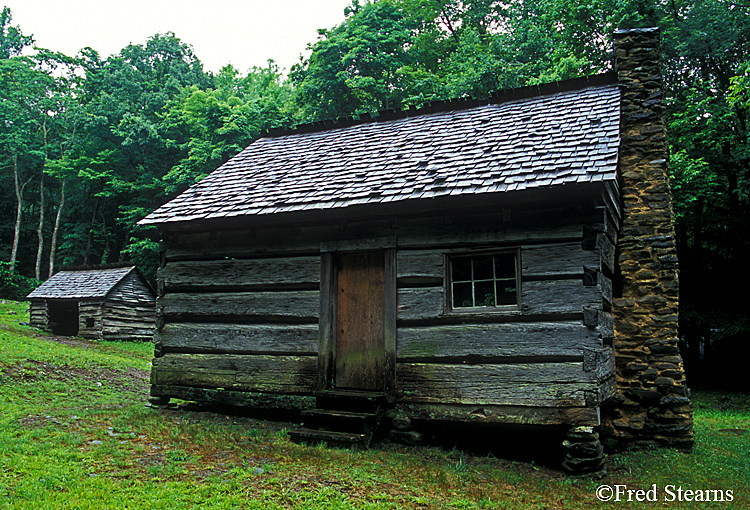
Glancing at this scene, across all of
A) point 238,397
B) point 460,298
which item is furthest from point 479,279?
point 238,397

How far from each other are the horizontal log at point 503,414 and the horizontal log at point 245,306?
2.07 m

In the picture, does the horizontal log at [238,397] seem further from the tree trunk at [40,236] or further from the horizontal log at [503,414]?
the tree trunk at [40,236]

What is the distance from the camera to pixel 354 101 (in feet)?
87.3

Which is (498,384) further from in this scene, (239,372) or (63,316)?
(63,316)

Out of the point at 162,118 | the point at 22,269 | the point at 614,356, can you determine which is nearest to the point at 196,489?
the point at 614,356

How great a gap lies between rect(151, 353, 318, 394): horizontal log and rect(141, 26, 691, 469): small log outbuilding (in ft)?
0.08

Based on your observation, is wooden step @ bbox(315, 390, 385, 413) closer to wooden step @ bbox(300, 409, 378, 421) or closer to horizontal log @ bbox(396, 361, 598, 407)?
wooden step @ bbox(300, 409, 378, 421)

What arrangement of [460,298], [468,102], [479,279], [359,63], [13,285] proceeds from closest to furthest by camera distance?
[479,279], [460,298], [468,102], [359,63], [13,285]

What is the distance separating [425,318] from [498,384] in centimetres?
129

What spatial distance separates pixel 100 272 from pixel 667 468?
21.5 m

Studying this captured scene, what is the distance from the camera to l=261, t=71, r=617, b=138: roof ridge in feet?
31.8

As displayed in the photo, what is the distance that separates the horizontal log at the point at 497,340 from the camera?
6.52 m

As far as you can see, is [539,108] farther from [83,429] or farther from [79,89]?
[79,89]

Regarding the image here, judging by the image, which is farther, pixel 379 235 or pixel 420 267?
pixel 379 235
